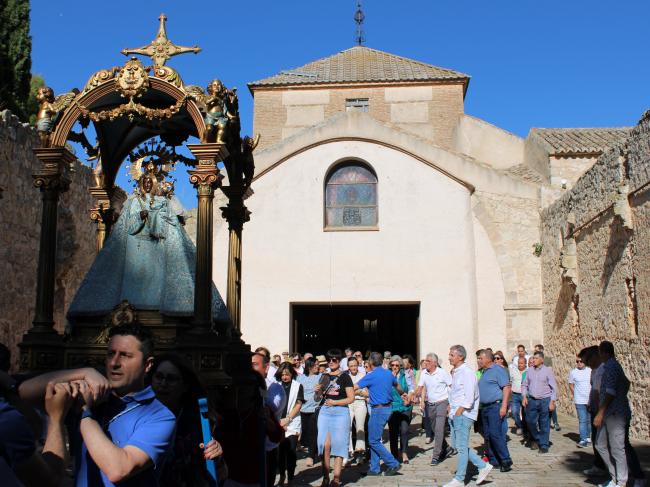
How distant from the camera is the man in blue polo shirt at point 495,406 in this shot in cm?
931

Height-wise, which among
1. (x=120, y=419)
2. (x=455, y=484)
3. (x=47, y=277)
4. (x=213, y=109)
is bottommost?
(x=455, y=484)

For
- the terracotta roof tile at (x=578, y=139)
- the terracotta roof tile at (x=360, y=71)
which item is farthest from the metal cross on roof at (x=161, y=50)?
the terracotta roof tile at (x=360, y=71)

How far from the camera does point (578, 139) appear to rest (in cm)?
2086

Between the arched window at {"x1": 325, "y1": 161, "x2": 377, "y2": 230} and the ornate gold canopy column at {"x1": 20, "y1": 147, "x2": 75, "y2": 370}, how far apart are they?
1263 centimetres

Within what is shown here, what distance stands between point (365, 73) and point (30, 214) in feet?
47.9

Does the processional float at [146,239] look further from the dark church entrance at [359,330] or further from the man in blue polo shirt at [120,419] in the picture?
the dark church entrance at [359,330]

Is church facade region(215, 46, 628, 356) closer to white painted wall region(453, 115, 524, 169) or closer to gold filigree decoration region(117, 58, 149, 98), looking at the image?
white painted wall region(453, 115, 524, 169)

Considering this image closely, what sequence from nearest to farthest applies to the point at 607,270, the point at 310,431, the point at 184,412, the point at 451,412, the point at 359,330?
the point at 184,412 < the point at 451,412 < the point at 310,431 < the point at 607,270 < the point at 359,330

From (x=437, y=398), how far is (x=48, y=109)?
277 inches

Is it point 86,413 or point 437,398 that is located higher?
point 86,413

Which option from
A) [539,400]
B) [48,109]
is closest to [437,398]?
[539,400]

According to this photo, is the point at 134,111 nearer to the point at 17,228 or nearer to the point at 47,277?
the point at 47,277

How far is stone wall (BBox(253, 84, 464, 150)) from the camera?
25.2m

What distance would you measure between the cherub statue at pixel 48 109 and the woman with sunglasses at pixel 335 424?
14.9ft
